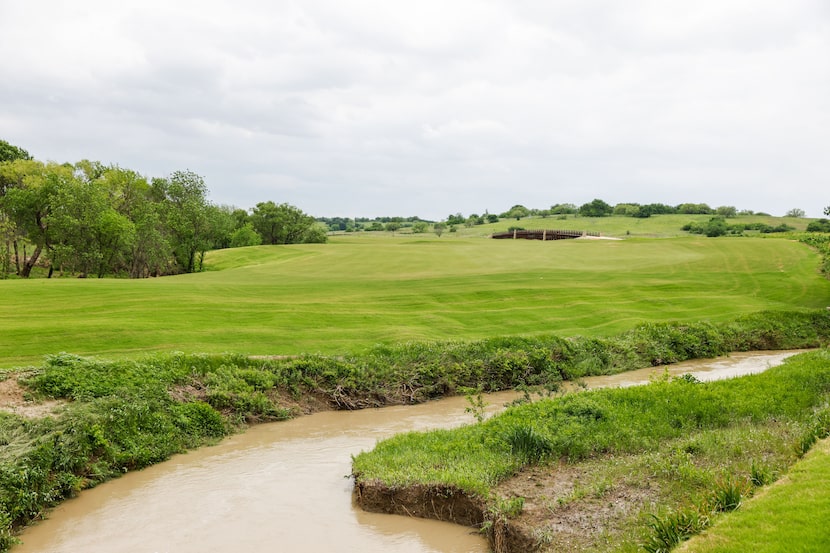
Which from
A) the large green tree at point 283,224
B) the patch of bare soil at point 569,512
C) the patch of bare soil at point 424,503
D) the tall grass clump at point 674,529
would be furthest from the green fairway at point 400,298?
the large green tree at point 283,224

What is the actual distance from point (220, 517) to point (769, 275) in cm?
4469

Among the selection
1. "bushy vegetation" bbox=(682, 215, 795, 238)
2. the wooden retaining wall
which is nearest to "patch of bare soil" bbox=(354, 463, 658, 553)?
the wooden retaining wall

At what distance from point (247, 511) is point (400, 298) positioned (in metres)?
23.4

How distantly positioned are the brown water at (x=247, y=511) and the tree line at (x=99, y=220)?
44.0 meters

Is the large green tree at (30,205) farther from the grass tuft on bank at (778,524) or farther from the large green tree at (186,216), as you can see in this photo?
the grass tuft on bank at (778,524)

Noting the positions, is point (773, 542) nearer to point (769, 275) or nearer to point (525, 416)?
point (525, 416)

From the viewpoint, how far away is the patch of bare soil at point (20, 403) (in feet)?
46.4

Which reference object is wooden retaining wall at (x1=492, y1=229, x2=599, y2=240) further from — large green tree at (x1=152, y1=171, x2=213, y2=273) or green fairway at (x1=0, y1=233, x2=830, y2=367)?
large green tree at (x1=152, y1=171, x2=213, y2=273)

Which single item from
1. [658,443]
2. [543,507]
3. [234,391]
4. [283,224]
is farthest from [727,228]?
[543,507]

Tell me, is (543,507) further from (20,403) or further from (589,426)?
(20,403)

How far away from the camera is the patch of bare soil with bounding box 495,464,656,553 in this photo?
30.2ft

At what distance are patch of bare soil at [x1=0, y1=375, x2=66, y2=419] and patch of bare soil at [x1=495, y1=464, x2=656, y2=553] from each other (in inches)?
438

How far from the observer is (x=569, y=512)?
33.0 feet

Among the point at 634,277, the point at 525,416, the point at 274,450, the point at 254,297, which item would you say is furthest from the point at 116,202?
the point at 525,416
